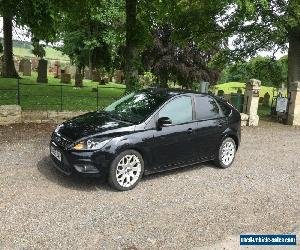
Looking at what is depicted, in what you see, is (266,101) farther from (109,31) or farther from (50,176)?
(50,176)

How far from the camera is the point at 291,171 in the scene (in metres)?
8.78

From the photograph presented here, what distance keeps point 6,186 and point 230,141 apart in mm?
4853

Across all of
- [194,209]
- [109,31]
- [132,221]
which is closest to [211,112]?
[194,209]

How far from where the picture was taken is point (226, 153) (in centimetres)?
844

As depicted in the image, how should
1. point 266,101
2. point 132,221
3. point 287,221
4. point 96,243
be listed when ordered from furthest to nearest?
point 266,101 → point 287,221 → point 132,221 → point 96,243

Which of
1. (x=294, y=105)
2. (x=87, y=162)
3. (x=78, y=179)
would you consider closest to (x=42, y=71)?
(x=294, y=105)

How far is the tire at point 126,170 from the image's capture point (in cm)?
633

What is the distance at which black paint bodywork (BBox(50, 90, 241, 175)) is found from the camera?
6.26 meters

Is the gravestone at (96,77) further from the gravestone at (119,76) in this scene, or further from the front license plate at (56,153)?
the front license plate at (56,153)

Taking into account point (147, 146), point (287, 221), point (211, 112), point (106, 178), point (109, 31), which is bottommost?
point (287, 221)

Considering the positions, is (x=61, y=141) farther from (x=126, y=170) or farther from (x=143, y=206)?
(x=143, y=206)

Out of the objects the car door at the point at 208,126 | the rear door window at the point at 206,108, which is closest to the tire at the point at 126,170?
the car door at the point at 208,126

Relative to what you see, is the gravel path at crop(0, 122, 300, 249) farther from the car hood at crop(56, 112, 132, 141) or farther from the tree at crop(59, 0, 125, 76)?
the tree at crop(59, 0, 125, 76)

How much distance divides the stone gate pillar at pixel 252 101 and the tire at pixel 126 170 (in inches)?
378
